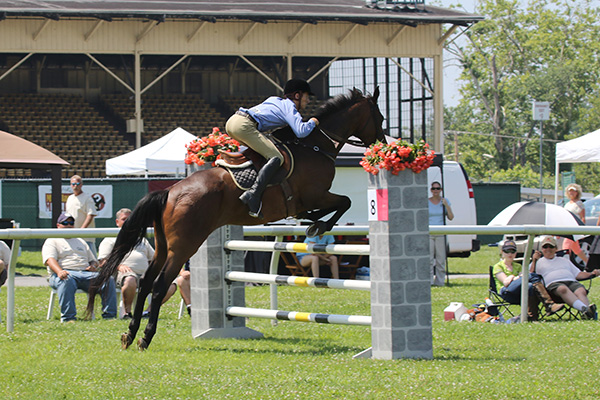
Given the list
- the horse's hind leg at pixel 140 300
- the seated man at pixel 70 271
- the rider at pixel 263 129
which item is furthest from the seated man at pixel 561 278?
the seated man at pixel 70 271

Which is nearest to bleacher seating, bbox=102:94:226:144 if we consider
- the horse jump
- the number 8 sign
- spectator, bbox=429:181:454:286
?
spectator, bbox=429:181:454:286

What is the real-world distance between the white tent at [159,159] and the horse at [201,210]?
13456 millimetres

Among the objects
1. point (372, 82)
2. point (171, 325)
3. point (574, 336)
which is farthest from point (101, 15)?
point (574, 336)

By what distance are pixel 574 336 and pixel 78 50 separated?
25.9 m

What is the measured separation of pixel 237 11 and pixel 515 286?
2286cm

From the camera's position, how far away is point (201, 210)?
7824mm

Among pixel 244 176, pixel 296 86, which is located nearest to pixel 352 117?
pixel 296 86

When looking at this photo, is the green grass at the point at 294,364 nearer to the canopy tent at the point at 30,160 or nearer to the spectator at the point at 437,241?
the spectator at the point at 437,241

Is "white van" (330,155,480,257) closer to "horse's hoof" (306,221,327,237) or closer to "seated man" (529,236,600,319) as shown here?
"seated man" (529,236,600,319)

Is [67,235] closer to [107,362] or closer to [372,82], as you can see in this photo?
[107,362]

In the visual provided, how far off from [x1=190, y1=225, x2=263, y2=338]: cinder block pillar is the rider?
4.27 ft

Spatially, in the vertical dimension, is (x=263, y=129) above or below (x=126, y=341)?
above

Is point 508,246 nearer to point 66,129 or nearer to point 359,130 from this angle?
point 359,130

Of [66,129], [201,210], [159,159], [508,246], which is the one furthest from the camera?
[66,129]
